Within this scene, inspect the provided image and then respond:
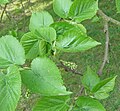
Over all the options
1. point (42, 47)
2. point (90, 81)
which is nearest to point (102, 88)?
point (90, 81)

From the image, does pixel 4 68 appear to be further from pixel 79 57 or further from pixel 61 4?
pixel 79 57

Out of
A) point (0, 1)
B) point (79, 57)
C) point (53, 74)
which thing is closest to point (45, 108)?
point (53, 74)

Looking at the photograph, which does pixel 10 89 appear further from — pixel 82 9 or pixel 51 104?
pixel 82 9

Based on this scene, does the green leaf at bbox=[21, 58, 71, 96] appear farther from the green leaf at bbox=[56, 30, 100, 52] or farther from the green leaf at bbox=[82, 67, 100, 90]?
the green leaf at bbox=[82, 67, 100, 90]

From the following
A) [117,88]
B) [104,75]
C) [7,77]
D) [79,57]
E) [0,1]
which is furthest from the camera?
[79,57]

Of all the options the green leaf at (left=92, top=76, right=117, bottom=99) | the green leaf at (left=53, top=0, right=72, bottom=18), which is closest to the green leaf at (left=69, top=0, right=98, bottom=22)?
the green leaf at (left=53, top=0, right=72, bottom=18)
